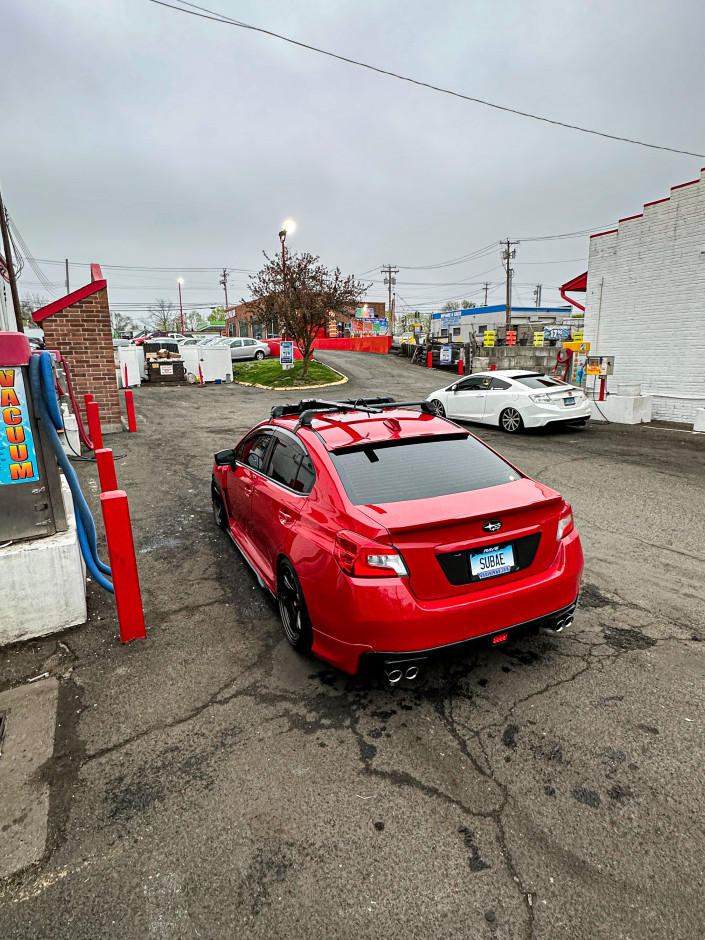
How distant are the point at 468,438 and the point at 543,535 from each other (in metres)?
1.05

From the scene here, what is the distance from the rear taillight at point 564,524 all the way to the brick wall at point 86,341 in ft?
38.2

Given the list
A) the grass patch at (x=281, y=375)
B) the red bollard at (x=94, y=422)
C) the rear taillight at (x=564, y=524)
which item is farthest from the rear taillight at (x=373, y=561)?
the grass patch at (x=281, y=375)

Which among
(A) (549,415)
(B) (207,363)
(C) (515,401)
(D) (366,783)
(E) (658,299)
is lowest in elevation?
(D) (366,783)

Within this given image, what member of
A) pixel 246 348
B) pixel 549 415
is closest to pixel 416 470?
pixel 549 415

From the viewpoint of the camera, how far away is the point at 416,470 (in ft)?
11.4

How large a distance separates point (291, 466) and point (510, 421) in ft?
30.3

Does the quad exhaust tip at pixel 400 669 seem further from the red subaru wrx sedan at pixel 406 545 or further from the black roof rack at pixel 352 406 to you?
the black roof rack at pixel 352 406

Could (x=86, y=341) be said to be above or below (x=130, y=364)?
above

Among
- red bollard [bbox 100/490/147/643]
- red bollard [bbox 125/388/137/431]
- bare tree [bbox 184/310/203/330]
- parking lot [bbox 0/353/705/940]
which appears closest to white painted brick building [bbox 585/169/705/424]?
parking lot [bbox 0/353/705/940]

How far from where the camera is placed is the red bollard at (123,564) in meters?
3.64

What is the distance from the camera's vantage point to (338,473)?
3.38 m

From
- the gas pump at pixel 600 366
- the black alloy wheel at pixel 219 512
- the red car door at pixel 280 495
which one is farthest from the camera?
the gas pump at pixel 600 366

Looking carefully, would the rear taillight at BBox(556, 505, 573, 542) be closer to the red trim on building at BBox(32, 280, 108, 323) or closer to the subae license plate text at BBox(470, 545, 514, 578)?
the subae license plate text at BBox(470, 545, 514, 578)

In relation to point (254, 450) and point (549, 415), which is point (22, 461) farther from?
point (549, 415)
